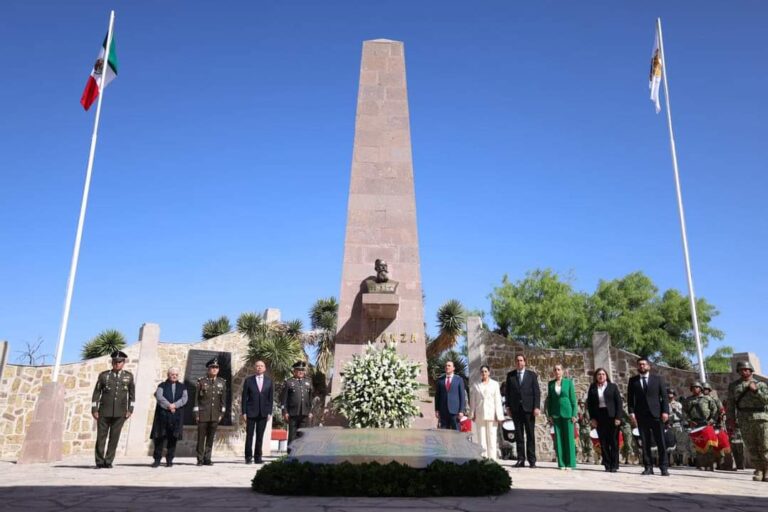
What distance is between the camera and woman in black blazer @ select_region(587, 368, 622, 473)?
316 inches

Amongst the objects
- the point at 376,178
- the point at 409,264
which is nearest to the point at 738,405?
the point at 409,264

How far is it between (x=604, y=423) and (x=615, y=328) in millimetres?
24929

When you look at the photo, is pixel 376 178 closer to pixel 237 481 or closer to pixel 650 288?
pixel 237 481

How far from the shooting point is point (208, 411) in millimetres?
8398

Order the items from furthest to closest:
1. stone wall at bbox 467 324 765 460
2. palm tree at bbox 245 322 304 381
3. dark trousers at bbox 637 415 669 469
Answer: palm tree at bbox 245 322 304 381 < stone wall at bbox 467 324 765 460 < dark trousers at bbox 637 415 669 469

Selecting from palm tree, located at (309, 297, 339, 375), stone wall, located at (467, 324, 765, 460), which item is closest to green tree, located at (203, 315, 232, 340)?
palm tree, located at (309, 297, 339, 375)

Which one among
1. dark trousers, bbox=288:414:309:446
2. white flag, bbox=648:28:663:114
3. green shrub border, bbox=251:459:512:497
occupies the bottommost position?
green shrub border, bbox=251:459:512:497

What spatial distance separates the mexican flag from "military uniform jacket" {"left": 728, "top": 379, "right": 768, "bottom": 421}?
1263cm

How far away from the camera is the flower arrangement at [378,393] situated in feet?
22.3

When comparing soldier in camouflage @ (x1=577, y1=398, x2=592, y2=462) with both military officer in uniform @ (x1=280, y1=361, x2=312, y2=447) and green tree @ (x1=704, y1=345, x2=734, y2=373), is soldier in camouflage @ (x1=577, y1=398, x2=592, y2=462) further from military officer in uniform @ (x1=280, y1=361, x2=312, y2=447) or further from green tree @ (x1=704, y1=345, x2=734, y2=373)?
green tree @ (x1=704, y1=345, x2=734, y2=373)

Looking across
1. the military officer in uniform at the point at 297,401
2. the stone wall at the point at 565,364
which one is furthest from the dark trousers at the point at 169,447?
the stone wall at the point at 565,364

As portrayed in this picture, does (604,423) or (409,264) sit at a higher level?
(409,264)

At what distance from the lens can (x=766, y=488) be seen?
559 centimetres

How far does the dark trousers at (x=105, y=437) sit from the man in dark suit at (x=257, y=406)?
1803 millimetres
